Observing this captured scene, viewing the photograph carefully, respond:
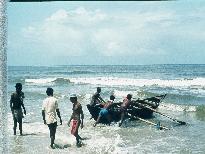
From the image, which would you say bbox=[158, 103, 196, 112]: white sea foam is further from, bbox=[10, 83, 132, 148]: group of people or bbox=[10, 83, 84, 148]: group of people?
bbox=[10, 83, 84, 148]: group of people

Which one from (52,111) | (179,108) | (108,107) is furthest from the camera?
A: (179,108)

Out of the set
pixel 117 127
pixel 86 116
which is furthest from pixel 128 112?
pixel 86 116

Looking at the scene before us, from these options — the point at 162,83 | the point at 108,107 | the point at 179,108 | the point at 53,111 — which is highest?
the point at 53,111

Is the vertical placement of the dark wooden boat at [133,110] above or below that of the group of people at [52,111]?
below

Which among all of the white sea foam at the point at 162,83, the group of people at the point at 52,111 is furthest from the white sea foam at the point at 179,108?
the white sea foam at the point at 162,83

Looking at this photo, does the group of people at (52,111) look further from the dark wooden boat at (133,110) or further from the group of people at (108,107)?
the dark wooden boat at (133,110)

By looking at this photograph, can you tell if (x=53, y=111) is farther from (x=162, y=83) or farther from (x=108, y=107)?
(x=162, y=83)

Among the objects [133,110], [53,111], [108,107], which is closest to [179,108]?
[133,110]

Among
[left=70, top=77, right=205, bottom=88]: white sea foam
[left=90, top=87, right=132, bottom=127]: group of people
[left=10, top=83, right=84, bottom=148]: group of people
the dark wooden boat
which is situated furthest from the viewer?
[left=70, top=77, right=205, bottom=88]: white sea foam

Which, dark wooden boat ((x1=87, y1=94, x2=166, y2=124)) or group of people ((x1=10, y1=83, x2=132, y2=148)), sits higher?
group of people ((x1=10, y1=83, x2=132, y2=148))

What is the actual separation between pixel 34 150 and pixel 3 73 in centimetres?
715

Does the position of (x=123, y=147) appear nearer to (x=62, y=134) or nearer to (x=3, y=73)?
(x=62, y=134)

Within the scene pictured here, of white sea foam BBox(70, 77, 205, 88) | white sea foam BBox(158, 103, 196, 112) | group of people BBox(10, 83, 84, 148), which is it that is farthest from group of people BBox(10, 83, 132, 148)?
white sea foam BBox(70, 77, 205, 88)

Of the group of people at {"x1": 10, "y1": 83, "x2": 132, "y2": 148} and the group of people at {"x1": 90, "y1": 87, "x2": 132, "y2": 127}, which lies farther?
the group of people at {"x1": 90, "y1": 87, "x2": 132, "y2": 127}
